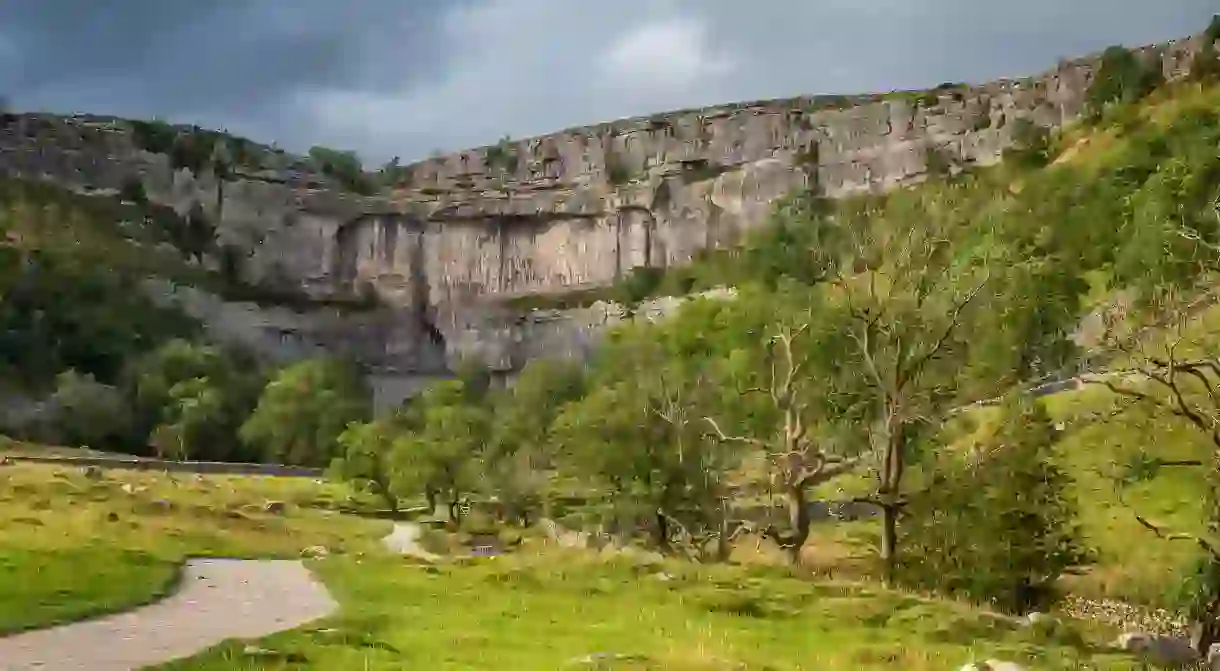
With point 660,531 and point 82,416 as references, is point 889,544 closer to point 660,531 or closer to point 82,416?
point 660,531

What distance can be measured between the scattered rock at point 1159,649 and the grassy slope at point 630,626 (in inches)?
35.4

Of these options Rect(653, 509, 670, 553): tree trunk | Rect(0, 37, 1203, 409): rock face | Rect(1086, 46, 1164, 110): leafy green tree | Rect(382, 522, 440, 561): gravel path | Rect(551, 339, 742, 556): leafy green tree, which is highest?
Rect(1086, 46, 1164, 110): leafy green tree

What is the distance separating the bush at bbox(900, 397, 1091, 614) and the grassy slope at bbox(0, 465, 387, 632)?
16220mm

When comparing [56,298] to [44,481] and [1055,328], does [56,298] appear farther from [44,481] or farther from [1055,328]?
[1055,328]

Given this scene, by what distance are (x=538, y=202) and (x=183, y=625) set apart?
363ft

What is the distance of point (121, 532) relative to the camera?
84.7 feet

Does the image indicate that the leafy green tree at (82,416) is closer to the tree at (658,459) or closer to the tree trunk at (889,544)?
the tree at (658,459)

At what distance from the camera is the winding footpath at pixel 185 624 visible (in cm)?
1178

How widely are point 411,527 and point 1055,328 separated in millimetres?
30658

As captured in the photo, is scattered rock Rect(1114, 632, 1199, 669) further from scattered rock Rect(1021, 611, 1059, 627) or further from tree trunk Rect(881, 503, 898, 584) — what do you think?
tree trunk Rect(881, 503, 898, 584)

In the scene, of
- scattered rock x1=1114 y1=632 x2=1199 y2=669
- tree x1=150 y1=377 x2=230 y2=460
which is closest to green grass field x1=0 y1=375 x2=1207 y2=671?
scattered rock x1=1114 y1=632 x2=1199 y2=669

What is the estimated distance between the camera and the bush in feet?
78.0

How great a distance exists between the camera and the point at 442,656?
12.6m

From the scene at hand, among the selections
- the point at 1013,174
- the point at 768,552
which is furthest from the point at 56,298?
the point at 1013,174
